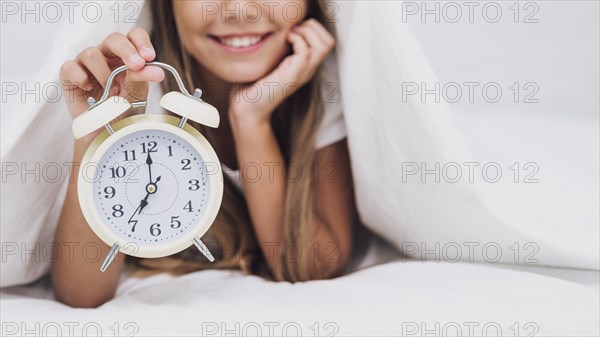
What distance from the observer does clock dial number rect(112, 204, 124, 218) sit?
92 centimetres

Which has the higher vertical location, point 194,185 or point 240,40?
point 240,40

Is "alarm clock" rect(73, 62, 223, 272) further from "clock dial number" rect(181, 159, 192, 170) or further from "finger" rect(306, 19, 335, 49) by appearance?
"finger" rect(306, 19, 335, 49)

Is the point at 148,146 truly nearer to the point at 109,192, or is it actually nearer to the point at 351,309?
the point at 109,192

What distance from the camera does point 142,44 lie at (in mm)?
948

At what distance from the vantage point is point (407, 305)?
101 centimetres

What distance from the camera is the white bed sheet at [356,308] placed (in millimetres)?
945

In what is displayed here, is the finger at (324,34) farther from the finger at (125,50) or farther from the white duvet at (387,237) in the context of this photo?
the finger at (125,50)

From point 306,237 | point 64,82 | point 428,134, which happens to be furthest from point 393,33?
point 64,82

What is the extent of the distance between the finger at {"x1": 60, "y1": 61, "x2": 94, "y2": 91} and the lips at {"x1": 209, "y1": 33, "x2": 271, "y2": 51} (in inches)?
13.1

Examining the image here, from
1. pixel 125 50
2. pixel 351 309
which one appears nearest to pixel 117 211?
pixel 125 50

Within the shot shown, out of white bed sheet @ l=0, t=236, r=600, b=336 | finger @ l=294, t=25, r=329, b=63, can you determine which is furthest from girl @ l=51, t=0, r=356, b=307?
white bed sheet @ l=0, t=236, r=600, b=336

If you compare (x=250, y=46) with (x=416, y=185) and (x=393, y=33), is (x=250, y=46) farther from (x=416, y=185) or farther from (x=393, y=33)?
(x=416, y=185)

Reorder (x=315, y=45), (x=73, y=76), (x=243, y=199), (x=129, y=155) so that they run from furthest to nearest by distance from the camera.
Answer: (x=243, y=199) < (x=315, y=45) < (x=73, y=76) < (x=129, y=155)

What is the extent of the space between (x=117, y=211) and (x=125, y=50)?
21 centimetres
